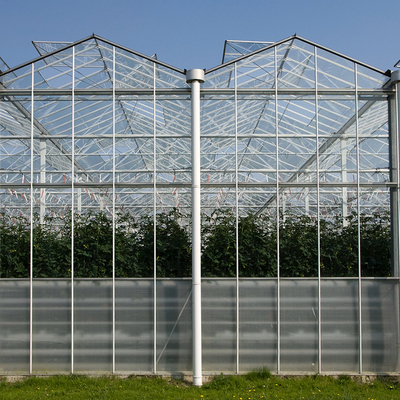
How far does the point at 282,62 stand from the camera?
9234mm

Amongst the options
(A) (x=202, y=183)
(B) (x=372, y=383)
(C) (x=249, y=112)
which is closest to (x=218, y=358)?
(B) (x=372, y=383)

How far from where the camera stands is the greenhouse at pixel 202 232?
8.30m

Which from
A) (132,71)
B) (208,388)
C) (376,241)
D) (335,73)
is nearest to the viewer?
(208,388)

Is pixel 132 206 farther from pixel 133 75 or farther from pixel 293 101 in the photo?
pixel 293 101

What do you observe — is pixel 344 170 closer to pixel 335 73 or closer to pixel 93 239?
pixel 335 73

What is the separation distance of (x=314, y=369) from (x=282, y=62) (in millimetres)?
6329

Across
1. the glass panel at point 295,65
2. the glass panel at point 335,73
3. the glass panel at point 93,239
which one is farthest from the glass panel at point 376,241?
the glass panel at point 93,239

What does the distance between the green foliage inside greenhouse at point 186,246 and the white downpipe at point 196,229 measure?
44 cm

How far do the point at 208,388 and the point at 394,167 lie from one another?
575 centimetres

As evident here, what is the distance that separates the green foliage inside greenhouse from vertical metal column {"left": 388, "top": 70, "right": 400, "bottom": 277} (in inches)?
5.5

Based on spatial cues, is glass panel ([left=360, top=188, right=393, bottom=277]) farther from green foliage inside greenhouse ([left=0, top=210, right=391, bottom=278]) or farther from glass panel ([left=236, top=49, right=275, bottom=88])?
glass panel ([left=236, top=49, right=275, bottom=88])

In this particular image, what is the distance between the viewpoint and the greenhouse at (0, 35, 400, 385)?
830 cm

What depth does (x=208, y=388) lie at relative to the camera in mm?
7840

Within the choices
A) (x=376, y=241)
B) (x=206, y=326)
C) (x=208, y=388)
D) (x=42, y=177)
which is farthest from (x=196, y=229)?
(x=376, y=241)
